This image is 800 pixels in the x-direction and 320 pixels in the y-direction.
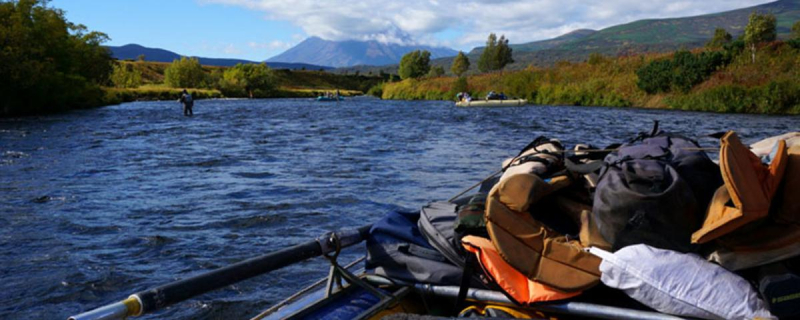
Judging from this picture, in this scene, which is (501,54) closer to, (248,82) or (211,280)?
(248,82)

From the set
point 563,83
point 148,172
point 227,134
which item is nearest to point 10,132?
point 227,134

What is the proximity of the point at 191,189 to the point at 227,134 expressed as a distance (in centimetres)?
1211

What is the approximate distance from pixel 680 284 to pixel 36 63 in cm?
4046

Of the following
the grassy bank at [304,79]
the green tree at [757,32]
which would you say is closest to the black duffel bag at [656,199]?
the green tree at [757,32]

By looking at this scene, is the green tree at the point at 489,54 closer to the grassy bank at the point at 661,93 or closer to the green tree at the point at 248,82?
the green tree at the point at 248,82

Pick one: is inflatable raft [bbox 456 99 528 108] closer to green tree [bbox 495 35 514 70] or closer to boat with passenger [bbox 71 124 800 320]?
boat with passenger [bbox 71 124 800 320]

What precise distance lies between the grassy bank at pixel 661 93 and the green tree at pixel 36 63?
3316cm

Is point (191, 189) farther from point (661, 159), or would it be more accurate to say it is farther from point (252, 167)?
point (661, 159)

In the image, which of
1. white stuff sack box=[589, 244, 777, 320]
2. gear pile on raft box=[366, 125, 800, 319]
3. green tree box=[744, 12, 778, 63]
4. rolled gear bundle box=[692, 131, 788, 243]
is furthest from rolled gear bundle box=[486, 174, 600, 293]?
green tree box=[744, 12, 778, 63]

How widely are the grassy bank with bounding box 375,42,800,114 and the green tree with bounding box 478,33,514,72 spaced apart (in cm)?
4129

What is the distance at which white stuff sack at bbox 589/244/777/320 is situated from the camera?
2.73 meters

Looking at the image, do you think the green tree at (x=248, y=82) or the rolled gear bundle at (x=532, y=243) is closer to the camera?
the rolled gear bundle at (x=532, y=243)

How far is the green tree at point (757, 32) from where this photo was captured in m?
36.0

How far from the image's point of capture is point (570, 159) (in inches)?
160
